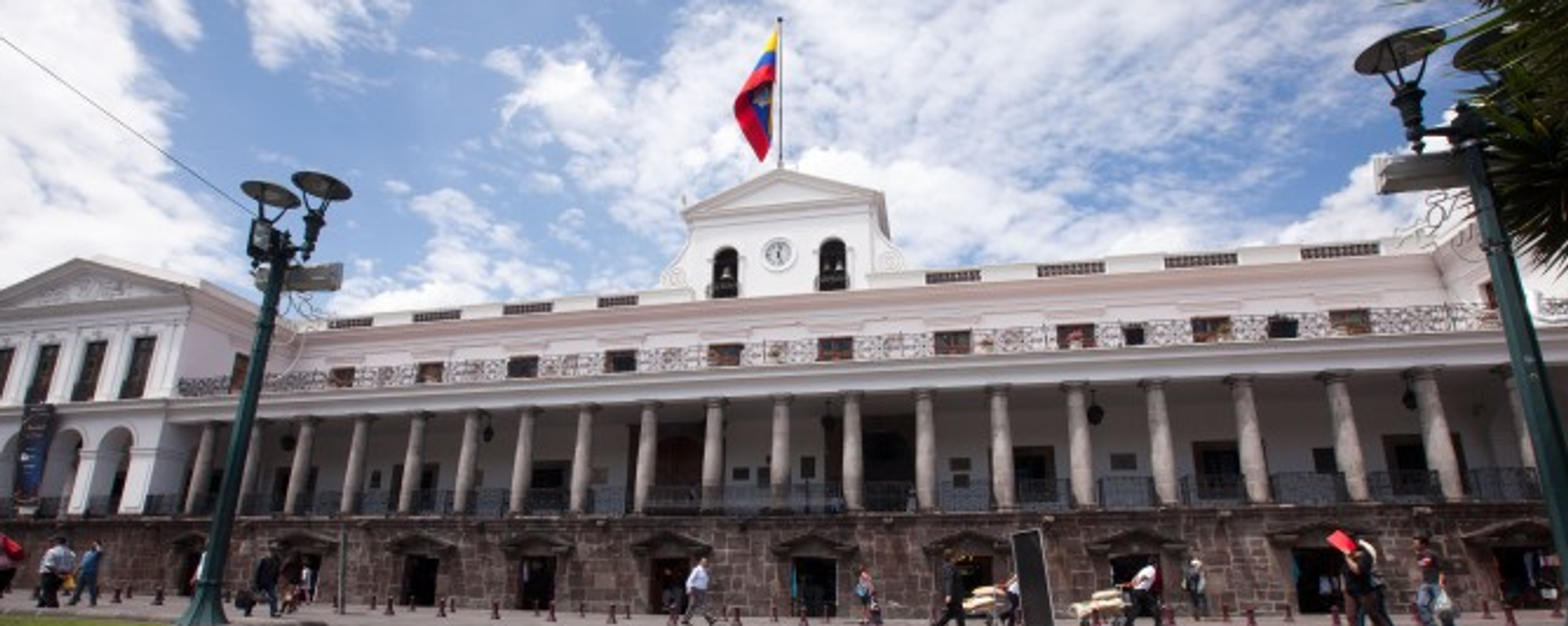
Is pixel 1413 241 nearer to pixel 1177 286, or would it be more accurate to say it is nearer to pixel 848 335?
pixel 1177 286

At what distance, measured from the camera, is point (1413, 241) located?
2614 cm

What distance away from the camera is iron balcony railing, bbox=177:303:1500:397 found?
23688 millimetres

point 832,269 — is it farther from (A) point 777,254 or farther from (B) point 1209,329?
(B) point 1209,329

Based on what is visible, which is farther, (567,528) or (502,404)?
(502,404)

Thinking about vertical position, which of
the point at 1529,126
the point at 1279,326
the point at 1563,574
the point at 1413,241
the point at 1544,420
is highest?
the point at 1413,241

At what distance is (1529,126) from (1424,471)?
69.7 ft

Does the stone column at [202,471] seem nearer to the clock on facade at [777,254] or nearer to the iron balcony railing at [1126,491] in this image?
the clock on facade at [777,254]

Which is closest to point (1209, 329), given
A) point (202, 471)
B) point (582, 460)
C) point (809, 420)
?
point (809, 420)

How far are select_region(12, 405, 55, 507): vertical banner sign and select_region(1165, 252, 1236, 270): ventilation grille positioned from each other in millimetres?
37103

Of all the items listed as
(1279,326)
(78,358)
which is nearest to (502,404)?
(78,358)

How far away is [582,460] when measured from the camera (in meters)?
26.9

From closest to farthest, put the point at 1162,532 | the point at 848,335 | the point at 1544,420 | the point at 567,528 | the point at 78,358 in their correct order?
1. the point at 1544,420
2. the point at 1162,532
3. the point at 567,528
4. the point at 848,335
5. the point at 78,358

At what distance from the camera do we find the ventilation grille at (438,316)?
33.8m

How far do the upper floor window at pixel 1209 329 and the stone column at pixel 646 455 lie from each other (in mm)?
14813
